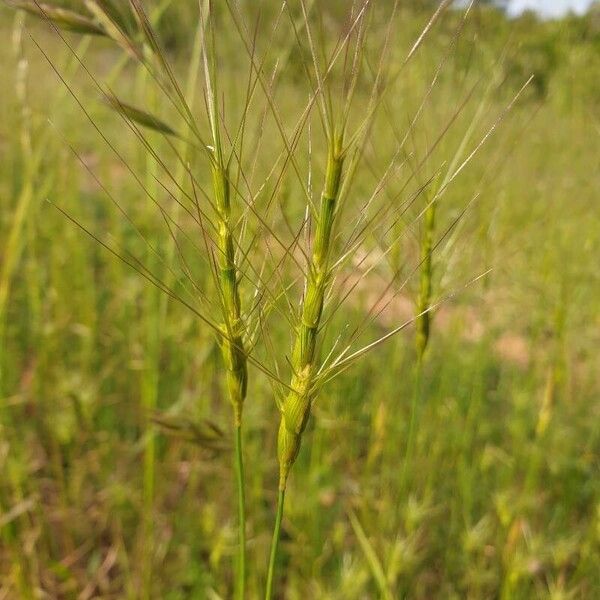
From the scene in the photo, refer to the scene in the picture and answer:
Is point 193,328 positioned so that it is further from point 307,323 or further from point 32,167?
point 307,323

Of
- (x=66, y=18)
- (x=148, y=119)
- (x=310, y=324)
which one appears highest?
(x=66, y=18)

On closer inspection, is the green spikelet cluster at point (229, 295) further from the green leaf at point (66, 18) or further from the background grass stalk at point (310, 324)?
the green leaf at point (66, 18)

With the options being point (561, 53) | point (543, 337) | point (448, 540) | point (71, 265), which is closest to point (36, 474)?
point (71, 265)

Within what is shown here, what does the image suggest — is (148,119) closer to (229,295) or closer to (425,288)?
(229,295)

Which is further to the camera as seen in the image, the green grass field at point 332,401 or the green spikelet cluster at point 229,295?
the green grass field at point 332,401

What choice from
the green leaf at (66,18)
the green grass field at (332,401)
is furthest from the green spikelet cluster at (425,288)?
the green leaf at (66,18)

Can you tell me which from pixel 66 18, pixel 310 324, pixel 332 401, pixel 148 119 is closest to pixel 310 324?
pixel 310 324
